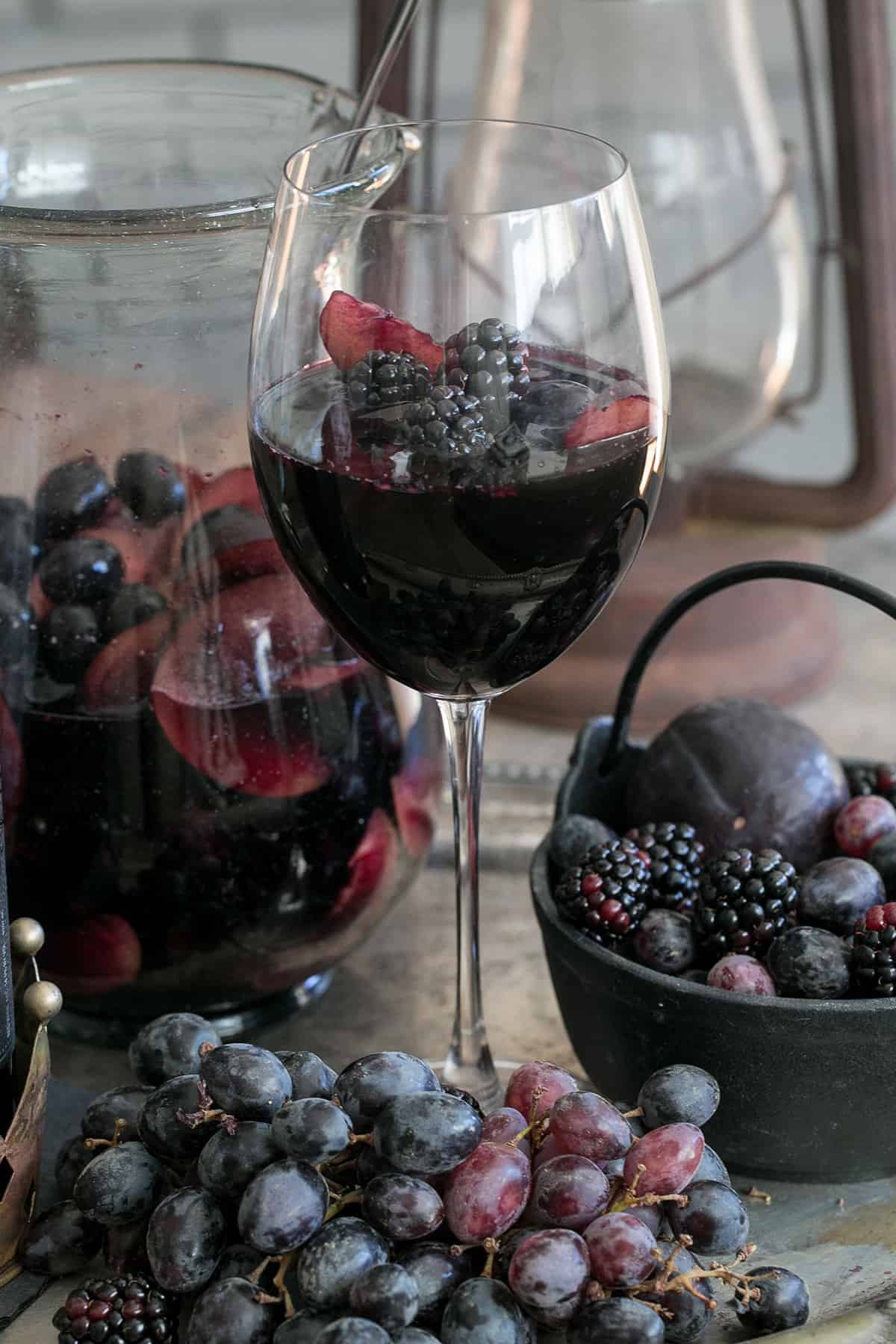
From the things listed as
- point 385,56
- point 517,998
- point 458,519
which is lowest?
point 517,998

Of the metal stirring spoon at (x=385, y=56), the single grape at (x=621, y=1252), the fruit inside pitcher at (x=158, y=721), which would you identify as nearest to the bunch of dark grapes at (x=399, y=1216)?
the single grape at (x=621, y=1252)

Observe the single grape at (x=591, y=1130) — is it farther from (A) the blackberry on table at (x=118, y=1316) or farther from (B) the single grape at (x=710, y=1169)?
(A) the blackberry on table at (x=118, y=1316)

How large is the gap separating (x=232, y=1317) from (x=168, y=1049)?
0.11 meters

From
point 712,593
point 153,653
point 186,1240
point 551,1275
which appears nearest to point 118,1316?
point 186,1240

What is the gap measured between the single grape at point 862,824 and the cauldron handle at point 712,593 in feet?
0.26

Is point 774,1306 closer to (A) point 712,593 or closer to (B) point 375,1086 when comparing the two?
(B) point 375,1086

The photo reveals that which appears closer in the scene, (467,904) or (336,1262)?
(336,1262)

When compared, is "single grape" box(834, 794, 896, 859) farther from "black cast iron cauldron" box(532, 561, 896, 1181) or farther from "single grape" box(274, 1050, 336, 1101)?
"single grape" box(274, 1050, 336, 1101)

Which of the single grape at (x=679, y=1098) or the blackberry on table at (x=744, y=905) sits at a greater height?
the blackberry on table at (x=744, y=905)

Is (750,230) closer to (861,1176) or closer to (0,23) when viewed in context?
(861,1176)

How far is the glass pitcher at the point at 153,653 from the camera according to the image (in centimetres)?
61

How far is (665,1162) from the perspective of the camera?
495mm

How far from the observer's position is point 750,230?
1.14m

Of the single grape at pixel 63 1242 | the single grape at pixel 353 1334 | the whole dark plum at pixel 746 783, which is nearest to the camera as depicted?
the single grape at pixel 353 1334
